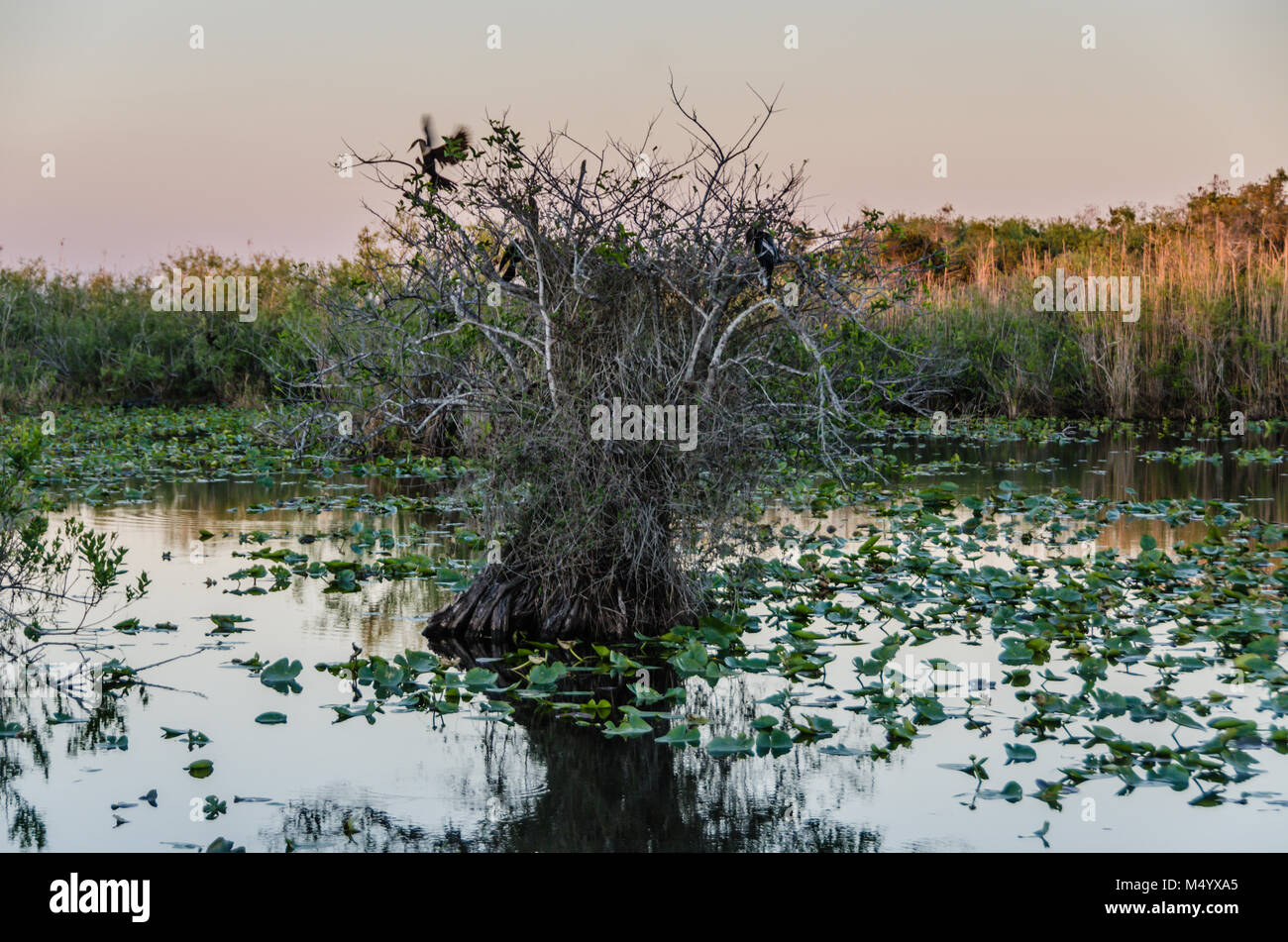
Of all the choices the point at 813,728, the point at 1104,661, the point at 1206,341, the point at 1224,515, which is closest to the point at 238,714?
the point at 813,728

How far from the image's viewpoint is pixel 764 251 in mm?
6445

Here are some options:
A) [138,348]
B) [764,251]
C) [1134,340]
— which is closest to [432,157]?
[764,251]

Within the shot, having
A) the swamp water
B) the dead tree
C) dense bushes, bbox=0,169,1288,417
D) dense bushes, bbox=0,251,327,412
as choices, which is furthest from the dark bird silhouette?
dense bushes, bbox=0,251,327,412

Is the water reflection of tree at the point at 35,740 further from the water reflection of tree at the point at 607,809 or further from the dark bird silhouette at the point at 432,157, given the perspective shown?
the dark bird silhouette at the point at 432,157

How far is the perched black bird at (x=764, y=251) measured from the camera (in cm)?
644

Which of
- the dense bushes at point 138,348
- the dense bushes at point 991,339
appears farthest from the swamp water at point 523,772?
the dense bushes at point 138,348

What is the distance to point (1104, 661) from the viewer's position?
600cm

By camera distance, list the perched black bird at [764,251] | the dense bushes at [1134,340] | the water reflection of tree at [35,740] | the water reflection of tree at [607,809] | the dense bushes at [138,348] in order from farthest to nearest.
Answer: the dense bushes at [138,348] < the dense bushes at [1134,340] < the perched black bird at [764,251] < the water reflection of tree at [35,740] < the water reflection of tree at [607,809]

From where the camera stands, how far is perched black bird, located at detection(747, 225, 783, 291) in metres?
6.44

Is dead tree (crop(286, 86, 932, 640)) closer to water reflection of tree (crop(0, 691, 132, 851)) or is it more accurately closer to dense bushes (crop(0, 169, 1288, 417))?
water reflection of tree (crop(0, 691, 132, 851))

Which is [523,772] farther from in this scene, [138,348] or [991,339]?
[138,348]

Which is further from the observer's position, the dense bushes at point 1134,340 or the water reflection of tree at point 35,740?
the dense bushes at point 1134,340

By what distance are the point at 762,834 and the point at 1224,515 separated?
27.2ft

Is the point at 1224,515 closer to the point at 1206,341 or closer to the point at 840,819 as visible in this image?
the point at 840,819
